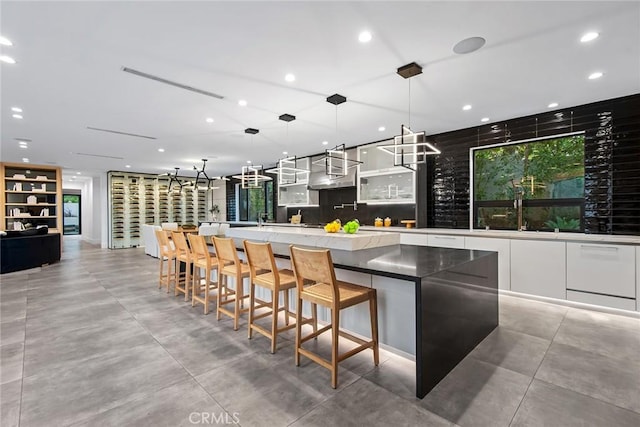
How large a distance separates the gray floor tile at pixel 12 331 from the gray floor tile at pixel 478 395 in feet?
12.6

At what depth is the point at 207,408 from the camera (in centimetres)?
184

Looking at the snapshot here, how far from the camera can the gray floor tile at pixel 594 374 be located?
6.39 ft

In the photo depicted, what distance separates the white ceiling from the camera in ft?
6.98

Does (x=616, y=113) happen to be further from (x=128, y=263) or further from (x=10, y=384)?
(x=128, y=263)

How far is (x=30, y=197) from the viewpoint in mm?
8344

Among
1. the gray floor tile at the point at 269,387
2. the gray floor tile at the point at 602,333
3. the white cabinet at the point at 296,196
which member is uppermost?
the white cabinet at the point at 296,196

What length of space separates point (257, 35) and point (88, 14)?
1.22m

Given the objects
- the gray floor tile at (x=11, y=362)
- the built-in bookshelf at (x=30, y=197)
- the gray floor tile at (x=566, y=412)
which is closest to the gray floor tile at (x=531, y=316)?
the gray floor tile at (x=566, y=412)

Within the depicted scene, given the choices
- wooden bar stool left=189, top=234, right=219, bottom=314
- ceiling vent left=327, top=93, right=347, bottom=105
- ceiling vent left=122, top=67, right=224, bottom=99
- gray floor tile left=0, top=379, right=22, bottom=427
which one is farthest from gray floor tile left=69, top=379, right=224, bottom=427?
ceiling vent left=327, top=93, right=347, bottom=105

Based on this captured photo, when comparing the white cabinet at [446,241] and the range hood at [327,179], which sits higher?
the range hood at [327,179]

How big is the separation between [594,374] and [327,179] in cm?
527

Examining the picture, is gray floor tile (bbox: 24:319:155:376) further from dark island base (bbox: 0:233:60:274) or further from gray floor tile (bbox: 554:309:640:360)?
dark island base (bbox: 0:233:60:274)

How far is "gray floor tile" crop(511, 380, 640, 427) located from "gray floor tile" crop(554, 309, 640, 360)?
0.95 m

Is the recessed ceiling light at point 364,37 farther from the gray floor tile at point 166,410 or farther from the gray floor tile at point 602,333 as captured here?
the gray floor tile at point 602,333
